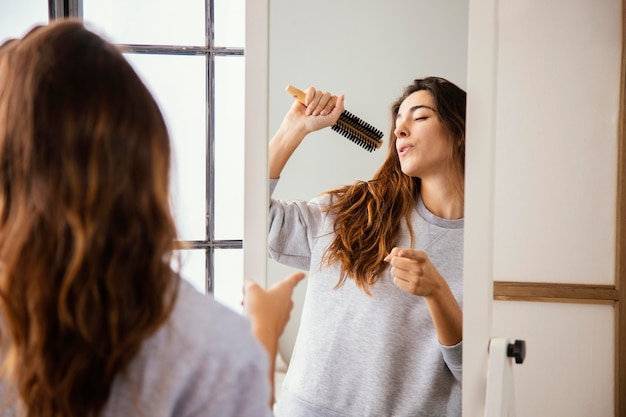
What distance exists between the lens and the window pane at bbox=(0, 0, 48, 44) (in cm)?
176

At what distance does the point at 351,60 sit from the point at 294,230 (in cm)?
24

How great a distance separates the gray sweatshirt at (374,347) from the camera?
3.06ft

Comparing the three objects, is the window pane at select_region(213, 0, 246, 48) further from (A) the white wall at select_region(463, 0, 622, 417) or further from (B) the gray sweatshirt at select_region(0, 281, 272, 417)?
(B) the gray sweatshirt at select_region(0, 281, 272, 417)

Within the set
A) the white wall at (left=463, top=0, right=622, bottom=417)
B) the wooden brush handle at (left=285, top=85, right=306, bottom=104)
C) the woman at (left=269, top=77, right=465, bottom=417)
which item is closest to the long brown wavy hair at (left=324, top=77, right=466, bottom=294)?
the woman at (left=269, top=77, right=465, bottom=417)

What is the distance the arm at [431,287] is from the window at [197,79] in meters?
0.98

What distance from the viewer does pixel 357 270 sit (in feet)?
3.11

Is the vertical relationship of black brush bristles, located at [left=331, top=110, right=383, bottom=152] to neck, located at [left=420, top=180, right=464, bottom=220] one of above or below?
above

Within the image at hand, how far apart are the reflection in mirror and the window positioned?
35.0 inches

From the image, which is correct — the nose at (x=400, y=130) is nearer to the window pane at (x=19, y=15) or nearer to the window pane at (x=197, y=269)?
the window pane at (x=197, y=269)

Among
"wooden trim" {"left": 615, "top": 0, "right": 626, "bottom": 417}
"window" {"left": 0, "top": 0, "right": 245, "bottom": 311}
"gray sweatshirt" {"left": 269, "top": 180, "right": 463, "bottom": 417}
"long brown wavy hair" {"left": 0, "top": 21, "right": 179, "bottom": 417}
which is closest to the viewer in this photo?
"long brown wavy hair" {"left": 0, "top": 21, "right": 179, "bottom": 417}

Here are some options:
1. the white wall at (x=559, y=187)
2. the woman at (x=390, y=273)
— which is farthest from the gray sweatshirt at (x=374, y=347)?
the white wall at (x=559, y=187)

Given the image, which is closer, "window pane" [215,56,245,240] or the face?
the face

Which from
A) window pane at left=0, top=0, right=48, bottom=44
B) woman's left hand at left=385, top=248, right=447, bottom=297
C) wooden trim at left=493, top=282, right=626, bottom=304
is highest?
window pane at left=0, top=0, right=48, bottom=44

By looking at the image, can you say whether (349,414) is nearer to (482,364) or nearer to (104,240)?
(482,364)
